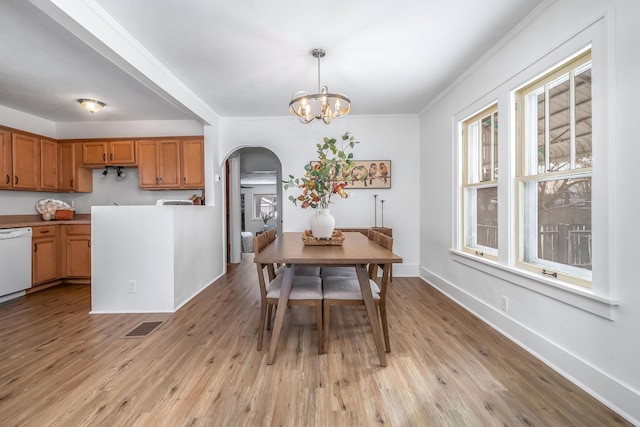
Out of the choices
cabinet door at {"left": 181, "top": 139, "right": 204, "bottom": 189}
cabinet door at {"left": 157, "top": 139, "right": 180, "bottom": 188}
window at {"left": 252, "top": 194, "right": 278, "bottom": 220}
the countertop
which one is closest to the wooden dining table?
cabinet door at {"left": 181, "top": 139, "right": 204, "bottom": 189}

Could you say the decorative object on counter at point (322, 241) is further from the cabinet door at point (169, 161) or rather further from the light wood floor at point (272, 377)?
the cabinet door at point (169, 161)

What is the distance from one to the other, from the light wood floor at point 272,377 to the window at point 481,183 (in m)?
0.81

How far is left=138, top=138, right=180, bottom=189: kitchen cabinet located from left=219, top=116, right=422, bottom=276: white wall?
26.9 inches

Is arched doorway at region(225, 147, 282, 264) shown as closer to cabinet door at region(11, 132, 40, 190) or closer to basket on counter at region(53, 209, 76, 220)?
basket on counter at region(53, 209, 76, 220)

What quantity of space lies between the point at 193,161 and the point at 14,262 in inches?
94.3

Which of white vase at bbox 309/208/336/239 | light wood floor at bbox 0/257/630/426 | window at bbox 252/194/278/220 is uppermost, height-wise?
window at bbox 252/194/278/220

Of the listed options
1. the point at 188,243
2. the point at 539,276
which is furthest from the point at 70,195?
the point at 539,276

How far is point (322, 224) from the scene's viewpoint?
97.9 inches

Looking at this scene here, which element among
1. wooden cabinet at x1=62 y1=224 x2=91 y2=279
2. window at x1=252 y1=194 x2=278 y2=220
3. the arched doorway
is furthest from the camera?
window at x1=252 y1=194 x2=278 y2=220

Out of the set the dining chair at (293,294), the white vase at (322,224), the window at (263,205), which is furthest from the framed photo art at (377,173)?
the window at (263,205)

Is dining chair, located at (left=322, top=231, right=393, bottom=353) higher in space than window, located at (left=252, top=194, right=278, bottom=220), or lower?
lower

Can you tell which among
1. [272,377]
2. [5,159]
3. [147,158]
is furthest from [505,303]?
[5,159]

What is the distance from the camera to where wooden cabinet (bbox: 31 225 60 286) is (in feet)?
12.2

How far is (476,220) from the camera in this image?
126 inches
